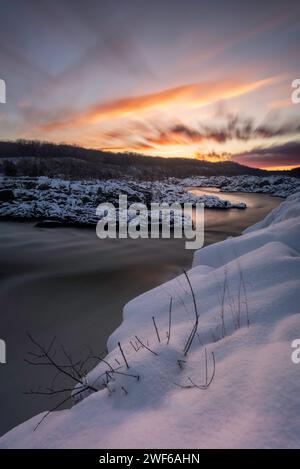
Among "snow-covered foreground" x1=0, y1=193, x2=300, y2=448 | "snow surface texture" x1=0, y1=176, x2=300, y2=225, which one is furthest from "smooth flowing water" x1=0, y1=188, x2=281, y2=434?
"snow surface texture" x1=0, y1=176, x2=300, y2=225

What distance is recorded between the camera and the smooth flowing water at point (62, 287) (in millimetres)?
4086

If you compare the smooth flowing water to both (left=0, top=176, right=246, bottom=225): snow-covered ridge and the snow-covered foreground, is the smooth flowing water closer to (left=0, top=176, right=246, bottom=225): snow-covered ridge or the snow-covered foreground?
the snow-covered foreground

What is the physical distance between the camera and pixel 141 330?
10.7 ft

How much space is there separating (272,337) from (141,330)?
1720mm

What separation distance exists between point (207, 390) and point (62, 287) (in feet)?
22.5

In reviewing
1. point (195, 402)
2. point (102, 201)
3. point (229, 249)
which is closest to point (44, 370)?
point (195, 402)

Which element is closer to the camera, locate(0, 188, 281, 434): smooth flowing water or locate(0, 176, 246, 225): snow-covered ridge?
locate(0, 188, 281, 434): smooth flowing water

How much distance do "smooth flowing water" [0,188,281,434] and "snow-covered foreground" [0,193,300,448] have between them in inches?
81.6

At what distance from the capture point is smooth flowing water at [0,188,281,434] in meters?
4.09

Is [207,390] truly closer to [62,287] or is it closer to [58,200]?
[62,287]

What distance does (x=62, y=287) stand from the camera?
7.75 meters

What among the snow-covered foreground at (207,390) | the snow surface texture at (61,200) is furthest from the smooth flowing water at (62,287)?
the snow surface texture at (61,200)

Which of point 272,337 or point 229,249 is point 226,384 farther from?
point 229,249

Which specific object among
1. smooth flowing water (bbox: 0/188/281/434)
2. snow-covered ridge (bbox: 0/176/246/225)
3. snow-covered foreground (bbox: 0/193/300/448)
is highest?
snow-covered ridge (bbox: 0/176/246/225)
